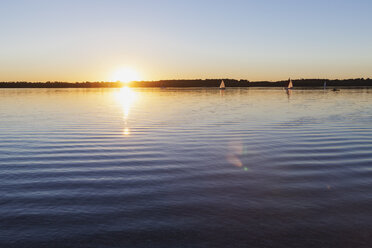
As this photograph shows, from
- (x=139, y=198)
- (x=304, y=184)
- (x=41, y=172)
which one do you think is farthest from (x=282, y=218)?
(x=41, y=172)

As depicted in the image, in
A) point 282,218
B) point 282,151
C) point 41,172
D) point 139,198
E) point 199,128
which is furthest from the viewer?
point 199,128

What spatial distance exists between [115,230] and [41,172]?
6.30 m

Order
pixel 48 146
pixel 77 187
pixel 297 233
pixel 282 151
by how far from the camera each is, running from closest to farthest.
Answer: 1. pixel 297 233
2. pixel 77 187
3. pixel 282 151
4. pixel 48 146

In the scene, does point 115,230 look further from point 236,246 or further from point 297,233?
point 297,233

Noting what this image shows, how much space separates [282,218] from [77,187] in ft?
21.4

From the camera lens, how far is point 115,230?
744cm

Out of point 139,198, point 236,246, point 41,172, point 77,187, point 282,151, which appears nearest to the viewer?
point 236,246

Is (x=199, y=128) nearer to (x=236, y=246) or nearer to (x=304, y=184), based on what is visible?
(x=304, y=184)

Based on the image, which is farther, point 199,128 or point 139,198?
point 199,128

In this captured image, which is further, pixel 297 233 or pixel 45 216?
pixel 45 216

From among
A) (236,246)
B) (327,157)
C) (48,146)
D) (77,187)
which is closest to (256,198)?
(236,246)

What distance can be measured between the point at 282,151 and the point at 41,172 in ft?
36.6

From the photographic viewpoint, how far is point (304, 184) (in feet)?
35.2

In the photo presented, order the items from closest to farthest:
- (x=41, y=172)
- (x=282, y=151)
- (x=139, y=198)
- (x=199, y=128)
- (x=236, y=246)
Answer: (x=236, y=246) < (x=139, y=198) < (x=41, y=172) < (x=282, y=151) < (x=199, y=128)
